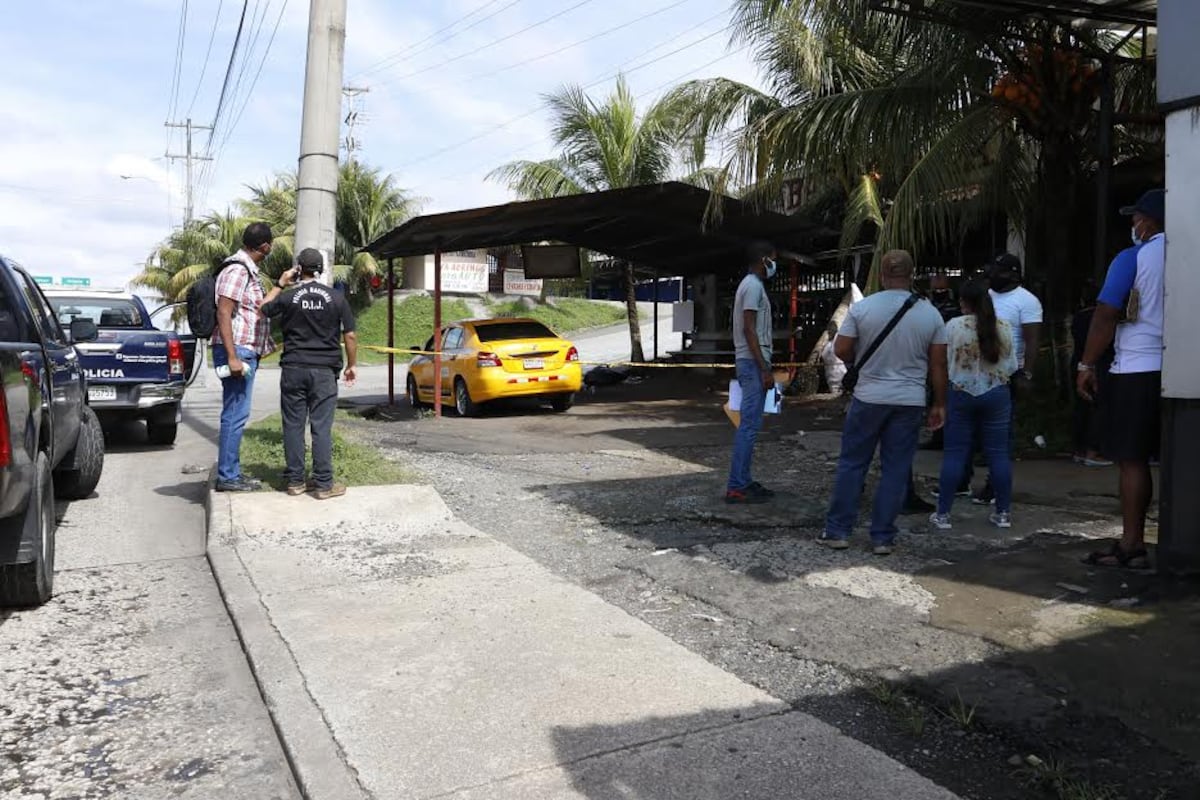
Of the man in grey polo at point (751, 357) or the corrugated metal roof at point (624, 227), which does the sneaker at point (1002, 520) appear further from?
the corrugated metal roof at point (624, 227)

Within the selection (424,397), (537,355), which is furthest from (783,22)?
(424,397)

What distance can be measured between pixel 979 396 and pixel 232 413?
514 cm

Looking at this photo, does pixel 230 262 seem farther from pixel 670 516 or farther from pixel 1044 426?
pixel 1044 426

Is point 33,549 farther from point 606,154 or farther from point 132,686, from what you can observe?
point 606,154

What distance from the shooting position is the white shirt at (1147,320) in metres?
4.66

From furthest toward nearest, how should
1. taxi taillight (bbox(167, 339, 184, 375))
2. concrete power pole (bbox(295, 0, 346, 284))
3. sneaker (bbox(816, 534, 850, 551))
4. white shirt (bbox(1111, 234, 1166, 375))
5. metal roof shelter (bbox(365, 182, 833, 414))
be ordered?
metal roof shelter (bbox(365, 182, 833, 414)), taxi taillight (bbox(167, 339, 184, 375)), concrete power pole (bbox(295, 0, 346, 284)), sneaker (bbox(816, 534, 850, 551)), white shirt (bbox(1111, 234, 1166, 375))

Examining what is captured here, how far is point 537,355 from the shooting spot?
13.9 m

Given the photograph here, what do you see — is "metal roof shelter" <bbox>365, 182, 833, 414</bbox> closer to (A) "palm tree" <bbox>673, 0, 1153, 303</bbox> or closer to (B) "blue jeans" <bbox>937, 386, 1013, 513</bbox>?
(A) "palm tree" <bbox>673, 0, 1153, 303</bbox>

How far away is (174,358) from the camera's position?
392 inches

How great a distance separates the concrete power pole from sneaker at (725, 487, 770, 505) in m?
3.97

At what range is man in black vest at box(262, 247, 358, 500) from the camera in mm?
6770

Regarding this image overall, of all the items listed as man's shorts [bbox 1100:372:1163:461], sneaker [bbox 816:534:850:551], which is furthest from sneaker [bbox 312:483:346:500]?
man's shorts [bbox 1100:372:1163:461]

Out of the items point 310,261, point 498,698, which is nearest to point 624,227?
point 310,261

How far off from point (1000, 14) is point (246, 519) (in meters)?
8.14
